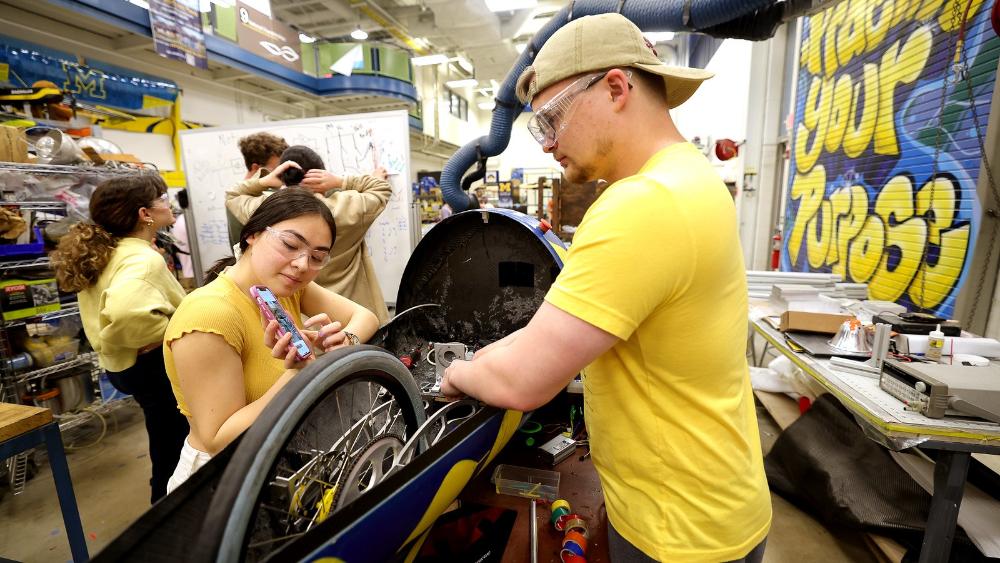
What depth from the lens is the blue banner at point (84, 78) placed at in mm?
4078

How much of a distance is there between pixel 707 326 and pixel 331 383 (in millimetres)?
696

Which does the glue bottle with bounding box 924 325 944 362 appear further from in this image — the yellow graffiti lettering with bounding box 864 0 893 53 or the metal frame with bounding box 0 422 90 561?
the metal frame with bounding box 0 422 90 561

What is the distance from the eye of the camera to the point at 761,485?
0.91m

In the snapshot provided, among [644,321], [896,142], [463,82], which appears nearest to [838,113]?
[896,142]

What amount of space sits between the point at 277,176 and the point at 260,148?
0.40 meters

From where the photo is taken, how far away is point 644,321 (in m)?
0.78

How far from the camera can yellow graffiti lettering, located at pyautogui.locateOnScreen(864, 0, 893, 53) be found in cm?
314

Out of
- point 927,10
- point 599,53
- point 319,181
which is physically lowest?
point 319,181

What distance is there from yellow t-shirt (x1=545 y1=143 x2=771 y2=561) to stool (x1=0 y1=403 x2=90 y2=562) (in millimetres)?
2048

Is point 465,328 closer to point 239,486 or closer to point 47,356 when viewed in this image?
point 239,486

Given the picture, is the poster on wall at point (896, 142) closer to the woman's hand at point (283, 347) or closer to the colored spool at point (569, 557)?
the colored spool at point (569, 557)

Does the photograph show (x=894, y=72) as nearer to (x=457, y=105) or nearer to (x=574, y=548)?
(x=574, y=548)

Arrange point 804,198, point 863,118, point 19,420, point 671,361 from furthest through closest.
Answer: point 804,198
point 863,118
point 19,420
point 671,361

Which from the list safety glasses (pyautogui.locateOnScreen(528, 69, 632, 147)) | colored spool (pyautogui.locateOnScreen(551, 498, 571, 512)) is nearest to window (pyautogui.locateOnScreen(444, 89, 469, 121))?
safety glasses (pyautogui.locateOnScreen(528, 69, 632, 147))
